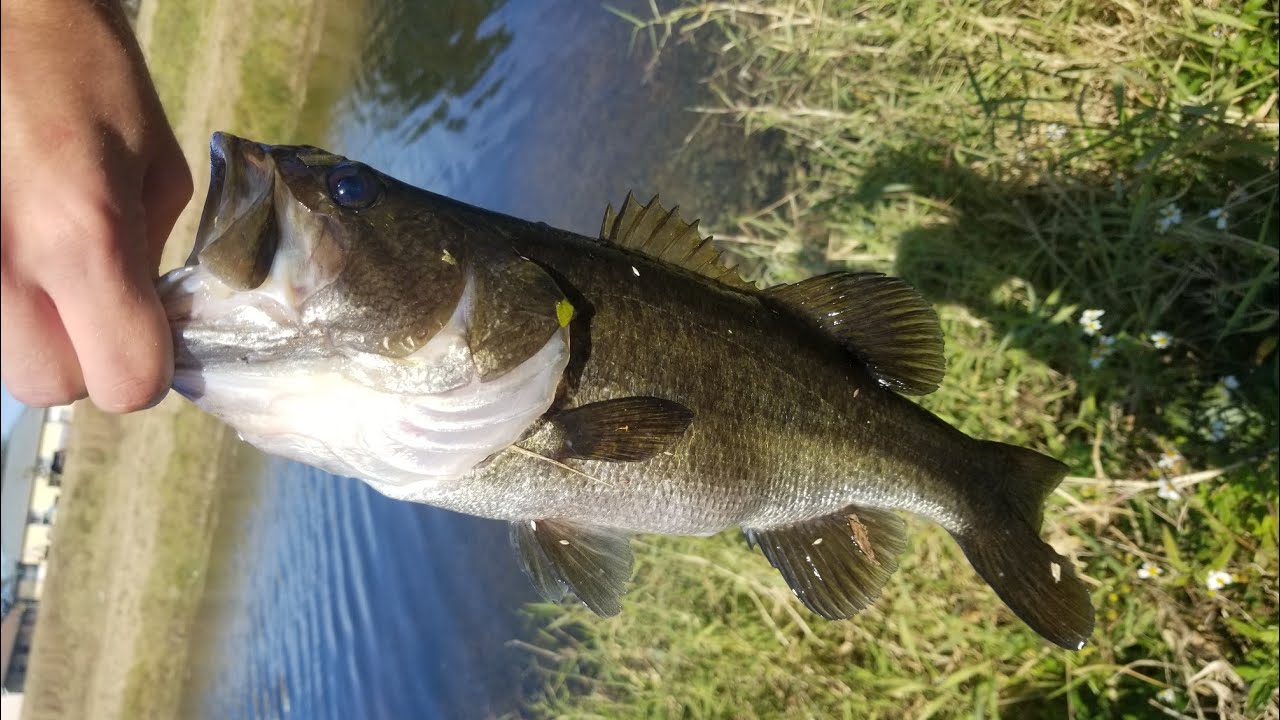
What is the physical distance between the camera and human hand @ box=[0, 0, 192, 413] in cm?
A: 101

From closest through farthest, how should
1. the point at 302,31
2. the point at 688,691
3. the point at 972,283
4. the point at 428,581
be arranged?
the point at 972,283 → the point at 688,691 → the point at 428,581 → the point at 302,31

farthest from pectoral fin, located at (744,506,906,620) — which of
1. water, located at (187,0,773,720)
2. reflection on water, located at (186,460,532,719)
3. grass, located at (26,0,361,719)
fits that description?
grass, located at (26,0,361,719)

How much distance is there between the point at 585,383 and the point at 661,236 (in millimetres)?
439

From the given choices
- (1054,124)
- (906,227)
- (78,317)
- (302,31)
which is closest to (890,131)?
(906,227)

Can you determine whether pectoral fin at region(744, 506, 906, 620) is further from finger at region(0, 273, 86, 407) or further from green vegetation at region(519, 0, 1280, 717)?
finger at region(0, 273, 86, 407)

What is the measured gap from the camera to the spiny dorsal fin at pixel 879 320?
73.2 inches

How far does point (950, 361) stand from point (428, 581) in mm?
3656

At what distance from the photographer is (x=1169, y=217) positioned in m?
2.52

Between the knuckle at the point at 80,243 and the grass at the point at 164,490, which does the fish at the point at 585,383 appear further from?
the grass at the point at 164,490

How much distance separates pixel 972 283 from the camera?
9.80ft

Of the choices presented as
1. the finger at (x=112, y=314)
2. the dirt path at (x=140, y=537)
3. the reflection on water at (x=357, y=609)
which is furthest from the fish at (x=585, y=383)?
the dirt path at (x=140, y=537)

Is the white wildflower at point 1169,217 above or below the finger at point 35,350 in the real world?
above

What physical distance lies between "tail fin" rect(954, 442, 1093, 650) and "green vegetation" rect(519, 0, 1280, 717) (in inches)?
37.3

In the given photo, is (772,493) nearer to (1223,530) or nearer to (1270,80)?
(1223,530)
